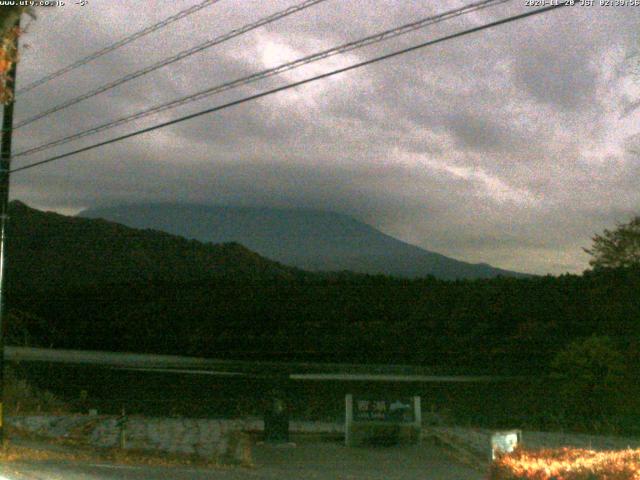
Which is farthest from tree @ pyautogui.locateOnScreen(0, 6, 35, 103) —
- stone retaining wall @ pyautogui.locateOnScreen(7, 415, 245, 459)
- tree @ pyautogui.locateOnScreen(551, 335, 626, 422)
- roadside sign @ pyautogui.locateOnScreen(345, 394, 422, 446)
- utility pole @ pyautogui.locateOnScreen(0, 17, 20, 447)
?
tree @ pyautogui.locateOnScreen(551, 335, 626, 422)

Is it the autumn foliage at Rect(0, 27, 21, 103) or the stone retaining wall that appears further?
the stone retaining wall

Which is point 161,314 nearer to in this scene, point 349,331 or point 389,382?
point 349,331

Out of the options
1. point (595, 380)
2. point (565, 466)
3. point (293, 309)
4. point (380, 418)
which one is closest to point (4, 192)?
point (380, 418)

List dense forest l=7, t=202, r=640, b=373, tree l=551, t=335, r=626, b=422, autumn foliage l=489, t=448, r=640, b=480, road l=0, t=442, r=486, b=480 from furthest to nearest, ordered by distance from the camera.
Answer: dense forest l=7, t=202, r=640, b=373, tree l=551, t=335, r=626, b=422, road l=0, t=442, r=486, b=480, autumn foliage l=489, t=448, r=640, b=480

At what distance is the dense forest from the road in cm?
1644

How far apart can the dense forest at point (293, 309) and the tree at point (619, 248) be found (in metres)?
4.09

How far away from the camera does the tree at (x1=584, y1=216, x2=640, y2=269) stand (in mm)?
38750

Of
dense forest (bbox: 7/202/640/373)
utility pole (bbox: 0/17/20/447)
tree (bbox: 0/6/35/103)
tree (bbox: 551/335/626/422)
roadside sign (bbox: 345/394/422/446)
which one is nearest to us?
tree (bbox: 0/6/35/103)

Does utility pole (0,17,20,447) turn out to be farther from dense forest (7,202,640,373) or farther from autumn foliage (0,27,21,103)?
dense forest (7,202,640,373)

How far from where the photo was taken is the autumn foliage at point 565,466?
23.9ft

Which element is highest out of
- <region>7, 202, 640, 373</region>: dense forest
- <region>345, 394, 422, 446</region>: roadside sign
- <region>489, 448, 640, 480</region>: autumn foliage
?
<region>7, 202, 640, 373</region>: dense forest

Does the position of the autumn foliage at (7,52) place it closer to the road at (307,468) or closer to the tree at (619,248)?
the road at (307,468)

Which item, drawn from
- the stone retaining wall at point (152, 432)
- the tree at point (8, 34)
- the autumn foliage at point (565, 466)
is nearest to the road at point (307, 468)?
the stone retaining wall at point (152, 432)

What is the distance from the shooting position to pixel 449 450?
55.6ft
